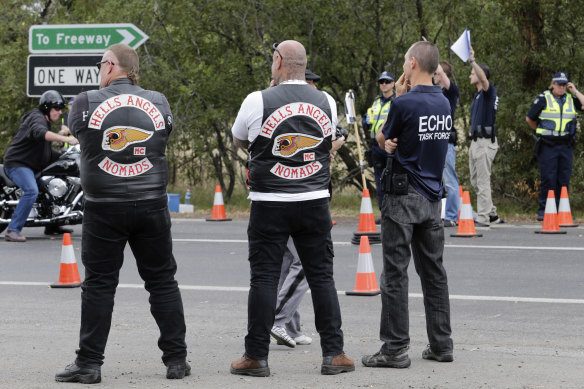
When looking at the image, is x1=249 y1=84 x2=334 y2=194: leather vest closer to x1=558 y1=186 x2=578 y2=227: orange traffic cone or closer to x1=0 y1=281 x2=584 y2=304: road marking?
x1=0 y1=281 x2=584 y2=304: road marking

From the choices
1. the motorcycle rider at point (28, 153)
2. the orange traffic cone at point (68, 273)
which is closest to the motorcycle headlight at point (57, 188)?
the motorcycle rider at point (28, 153)

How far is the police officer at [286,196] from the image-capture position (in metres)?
6.44

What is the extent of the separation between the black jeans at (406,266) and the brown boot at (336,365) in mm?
305

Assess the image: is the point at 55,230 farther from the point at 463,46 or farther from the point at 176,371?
the point at 176,371

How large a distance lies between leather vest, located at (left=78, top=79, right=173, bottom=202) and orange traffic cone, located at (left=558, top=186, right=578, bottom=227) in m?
9.97

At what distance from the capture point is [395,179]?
684 cm

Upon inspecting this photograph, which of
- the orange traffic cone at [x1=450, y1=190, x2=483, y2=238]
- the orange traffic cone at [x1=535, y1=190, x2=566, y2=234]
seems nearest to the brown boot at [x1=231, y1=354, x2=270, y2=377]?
the orange traffic cone at [x1=450, y1=190, x2=483, y2=238]

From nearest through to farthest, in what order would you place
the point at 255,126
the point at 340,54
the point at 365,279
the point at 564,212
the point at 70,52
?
the point at 255,126, the point at 365,279, the point at 564,212, the point at 70,52, the point at 340,54

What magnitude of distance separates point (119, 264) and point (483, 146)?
10092 mm

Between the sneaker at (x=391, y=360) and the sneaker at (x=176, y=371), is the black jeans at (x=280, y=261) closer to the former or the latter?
the sneaker at (x=391, y=360)

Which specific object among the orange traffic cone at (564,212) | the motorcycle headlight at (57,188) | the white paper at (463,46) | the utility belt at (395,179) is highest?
the white paper at (463,46)

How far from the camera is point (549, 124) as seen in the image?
16.0m

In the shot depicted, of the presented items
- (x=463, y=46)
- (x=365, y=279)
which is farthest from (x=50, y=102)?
(x=365, y=279)

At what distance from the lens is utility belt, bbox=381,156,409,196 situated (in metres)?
6.80
